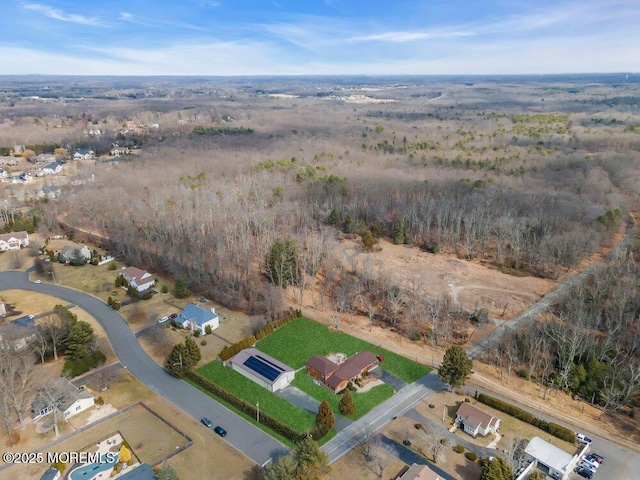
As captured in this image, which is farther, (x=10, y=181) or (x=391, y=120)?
(x=391, y=120)

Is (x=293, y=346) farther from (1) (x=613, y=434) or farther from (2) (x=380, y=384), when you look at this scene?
(1) (x=613, y=434)

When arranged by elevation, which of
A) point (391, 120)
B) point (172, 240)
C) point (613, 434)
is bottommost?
point (613, 434)

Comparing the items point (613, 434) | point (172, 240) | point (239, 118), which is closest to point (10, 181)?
point (172, 240)

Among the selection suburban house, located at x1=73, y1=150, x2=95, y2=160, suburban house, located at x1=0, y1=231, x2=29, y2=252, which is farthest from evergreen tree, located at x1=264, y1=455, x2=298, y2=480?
suburban house, located at x1=73, y1=150, x2=95, y2=160

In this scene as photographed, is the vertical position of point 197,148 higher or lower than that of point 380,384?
higher

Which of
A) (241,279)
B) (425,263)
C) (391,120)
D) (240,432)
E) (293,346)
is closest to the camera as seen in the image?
(240,432)

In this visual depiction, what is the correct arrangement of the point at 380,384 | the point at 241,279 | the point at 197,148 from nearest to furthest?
the point at 380,384
the point at 241,279
the point at 197,148

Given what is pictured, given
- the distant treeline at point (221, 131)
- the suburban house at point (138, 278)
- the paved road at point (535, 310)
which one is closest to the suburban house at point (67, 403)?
the suburban house at point (138, 278)
